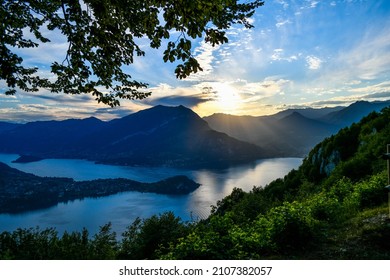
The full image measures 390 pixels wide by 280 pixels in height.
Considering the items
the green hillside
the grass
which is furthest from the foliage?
the grass

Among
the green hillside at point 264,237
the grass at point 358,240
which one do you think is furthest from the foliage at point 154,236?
the grass at point 358,240

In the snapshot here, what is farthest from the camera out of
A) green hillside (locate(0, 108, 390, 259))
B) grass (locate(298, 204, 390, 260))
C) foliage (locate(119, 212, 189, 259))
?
foliage (locate(119, 212, 189, 259))

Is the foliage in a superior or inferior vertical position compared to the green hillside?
inferior

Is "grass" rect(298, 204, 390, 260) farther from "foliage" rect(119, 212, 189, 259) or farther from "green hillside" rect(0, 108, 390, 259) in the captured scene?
"foliage" rect(119, 212, 189, 259)

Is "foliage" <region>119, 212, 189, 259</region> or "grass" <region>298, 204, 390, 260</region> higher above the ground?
"grass" <region>298, 204, 390, 260</region>

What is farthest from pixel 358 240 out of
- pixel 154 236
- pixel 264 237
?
pixel 154 236

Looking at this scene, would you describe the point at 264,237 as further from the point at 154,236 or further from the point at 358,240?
the point at 154,236

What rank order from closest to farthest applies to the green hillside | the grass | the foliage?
1. the grass
2. the green hillside
3. the foliage

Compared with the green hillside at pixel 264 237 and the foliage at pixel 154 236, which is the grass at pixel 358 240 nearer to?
the green hillside at pixel 264 237

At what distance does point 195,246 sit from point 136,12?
663 centimetres

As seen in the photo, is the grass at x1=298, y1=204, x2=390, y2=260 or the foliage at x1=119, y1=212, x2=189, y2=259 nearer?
the grass at x1=298, y1=204, x2=390, y2=260

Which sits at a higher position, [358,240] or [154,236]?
[358,240]
